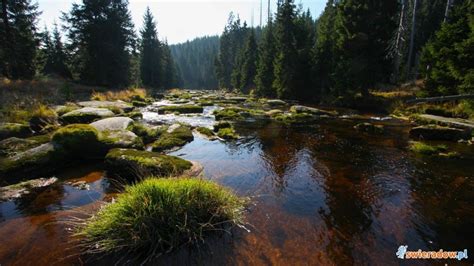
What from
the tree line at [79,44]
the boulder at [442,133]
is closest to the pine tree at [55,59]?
the tree line at [79,44]

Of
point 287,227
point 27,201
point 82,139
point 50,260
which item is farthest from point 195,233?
point 82,139

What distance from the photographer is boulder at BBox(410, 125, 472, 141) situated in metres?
11.6

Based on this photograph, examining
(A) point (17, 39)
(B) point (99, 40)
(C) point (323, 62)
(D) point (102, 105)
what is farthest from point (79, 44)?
(C) point (323, 62)

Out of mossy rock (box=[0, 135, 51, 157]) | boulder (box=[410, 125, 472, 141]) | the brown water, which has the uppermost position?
mossy rock (box=[0, 135, 51, 157])

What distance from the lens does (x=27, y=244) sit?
436 centimetres

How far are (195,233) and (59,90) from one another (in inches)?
942

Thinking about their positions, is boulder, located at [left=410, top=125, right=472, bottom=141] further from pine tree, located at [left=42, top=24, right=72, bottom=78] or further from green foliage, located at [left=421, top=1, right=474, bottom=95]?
pine tree, located at [left=42, top=24, right=72, bottom=78]

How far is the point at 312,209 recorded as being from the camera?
5.73m

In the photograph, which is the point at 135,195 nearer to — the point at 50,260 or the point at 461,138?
the point at 50,260

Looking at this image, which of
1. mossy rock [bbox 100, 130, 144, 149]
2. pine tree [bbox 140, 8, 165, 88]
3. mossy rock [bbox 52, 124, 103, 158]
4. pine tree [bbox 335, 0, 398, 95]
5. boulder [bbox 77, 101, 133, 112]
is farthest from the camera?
pine tree [bbox 140, 8, 165, 88]

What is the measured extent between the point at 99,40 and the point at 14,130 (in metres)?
24.5

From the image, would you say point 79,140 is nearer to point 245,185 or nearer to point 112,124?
point 112,124

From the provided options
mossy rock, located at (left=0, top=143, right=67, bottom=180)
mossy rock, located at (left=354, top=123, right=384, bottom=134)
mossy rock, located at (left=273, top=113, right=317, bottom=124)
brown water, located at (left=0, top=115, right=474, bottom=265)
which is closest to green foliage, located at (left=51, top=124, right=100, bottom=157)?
mossy rock, located at (left=0, top=143, right=67, bottom=180)

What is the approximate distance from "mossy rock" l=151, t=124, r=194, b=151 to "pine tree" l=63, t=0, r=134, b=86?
947 inches
